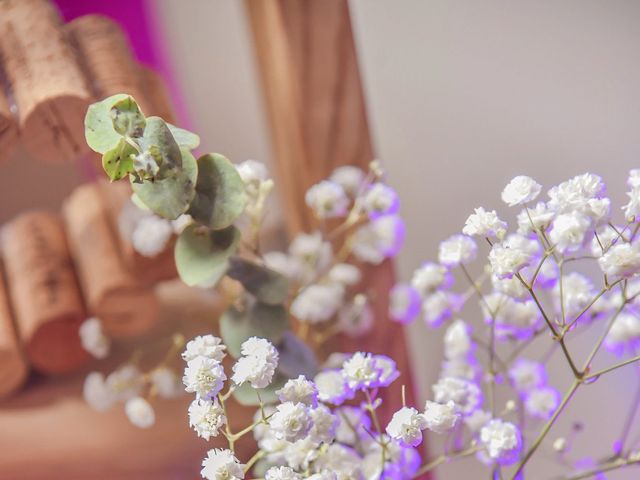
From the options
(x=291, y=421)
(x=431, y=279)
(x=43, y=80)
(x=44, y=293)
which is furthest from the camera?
(x=44, y=293)

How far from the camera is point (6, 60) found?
0.64 metres

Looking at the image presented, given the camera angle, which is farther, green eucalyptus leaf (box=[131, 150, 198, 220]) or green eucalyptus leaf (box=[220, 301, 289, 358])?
green eucalyptus leaf (box=[220, 301, 289, 358])

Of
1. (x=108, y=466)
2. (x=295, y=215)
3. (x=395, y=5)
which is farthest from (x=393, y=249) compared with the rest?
(x=108, y=466)

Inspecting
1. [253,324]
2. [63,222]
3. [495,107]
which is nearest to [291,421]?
[253,324]

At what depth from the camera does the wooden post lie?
80 centimetres

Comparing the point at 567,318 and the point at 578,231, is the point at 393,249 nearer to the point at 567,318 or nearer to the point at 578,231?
the point at 567,318

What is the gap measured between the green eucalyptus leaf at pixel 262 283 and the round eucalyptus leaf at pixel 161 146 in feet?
0.46

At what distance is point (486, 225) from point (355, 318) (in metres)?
0.34

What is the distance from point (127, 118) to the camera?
20.7 inches

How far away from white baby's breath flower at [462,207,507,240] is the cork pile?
0.92ft

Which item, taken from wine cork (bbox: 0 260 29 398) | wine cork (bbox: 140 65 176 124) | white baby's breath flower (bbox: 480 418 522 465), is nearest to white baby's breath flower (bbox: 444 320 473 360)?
white baby's breath flower (bbox: 480 418 522 465)

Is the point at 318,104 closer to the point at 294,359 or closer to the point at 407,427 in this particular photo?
the point at 294,359

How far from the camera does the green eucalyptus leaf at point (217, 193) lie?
1.99 feet

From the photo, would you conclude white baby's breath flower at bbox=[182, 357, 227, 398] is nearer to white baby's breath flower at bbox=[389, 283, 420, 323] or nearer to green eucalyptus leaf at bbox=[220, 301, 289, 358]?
green eucalyptus leaf at bbox=[220, 301, 289, 358]
